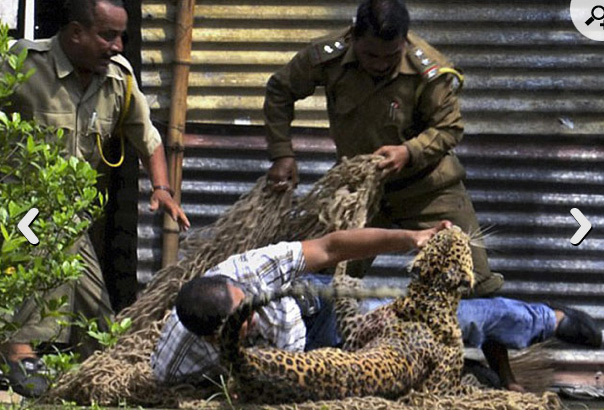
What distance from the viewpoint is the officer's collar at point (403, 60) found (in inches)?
277

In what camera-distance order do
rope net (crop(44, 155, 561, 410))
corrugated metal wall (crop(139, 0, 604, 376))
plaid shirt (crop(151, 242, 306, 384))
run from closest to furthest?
plaid shirt (crop(151, 242, 306, 384)) < rope net (crop(44, 155, 561, 410)) < corrugated metal wall (crop(139, 0, 604, 376))

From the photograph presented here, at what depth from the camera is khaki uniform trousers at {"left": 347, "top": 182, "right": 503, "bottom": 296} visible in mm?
7195

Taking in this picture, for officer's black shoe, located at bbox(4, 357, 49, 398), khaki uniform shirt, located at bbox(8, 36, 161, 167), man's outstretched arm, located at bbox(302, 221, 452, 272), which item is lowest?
officer's black shoe, located at bbox(4, 357, 49, 398)

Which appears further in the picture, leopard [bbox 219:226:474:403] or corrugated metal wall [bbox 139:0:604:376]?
corrugated metal wall [bbox 139:0:604:376]

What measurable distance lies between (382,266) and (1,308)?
3.30m

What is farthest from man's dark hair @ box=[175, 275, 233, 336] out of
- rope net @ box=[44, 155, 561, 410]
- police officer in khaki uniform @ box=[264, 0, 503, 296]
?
police officer in khaki uniform @ box=[264, 0, 503, 296]

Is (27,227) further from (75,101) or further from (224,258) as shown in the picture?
(75,101)

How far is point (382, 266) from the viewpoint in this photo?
835 cm

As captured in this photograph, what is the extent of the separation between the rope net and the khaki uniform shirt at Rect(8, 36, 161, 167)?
2.20 ft

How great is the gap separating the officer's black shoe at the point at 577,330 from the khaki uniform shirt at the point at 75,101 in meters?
2.11

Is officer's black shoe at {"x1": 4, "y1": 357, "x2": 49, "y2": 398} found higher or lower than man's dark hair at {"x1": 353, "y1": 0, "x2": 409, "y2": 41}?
lower

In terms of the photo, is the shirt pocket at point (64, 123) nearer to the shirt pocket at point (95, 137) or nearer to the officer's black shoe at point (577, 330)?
the shirt pocket at point (95, 137)

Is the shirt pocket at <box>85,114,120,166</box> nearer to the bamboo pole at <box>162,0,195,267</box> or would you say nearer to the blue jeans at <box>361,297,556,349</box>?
the bamboo pole at <box>162,0,195,267</box>

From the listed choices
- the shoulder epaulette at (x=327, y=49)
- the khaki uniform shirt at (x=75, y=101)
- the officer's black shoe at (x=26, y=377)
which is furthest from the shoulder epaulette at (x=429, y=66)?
the officer's black shoe at (x=26, y=377)
